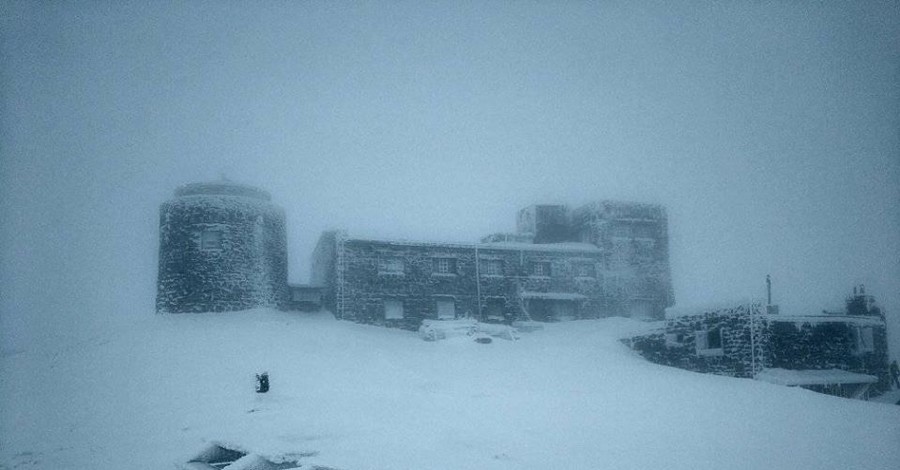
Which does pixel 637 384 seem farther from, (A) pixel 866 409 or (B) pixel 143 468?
(B) pixel 143 468

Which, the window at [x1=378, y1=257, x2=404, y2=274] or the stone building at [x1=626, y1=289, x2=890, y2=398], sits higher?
the window at [x1=378, y1=257, x2=404, y2=274]

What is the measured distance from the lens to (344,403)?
17.7 metres

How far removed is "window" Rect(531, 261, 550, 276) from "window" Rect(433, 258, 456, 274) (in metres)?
6.00

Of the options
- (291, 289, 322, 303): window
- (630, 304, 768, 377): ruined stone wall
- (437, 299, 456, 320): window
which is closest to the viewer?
(630, 304, 768, 377): ruined stone wall

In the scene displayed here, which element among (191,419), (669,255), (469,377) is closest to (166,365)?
(191,419)

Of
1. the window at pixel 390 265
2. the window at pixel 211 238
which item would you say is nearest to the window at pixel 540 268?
the window at pixel 390 265

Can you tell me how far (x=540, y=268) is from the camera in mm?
41406

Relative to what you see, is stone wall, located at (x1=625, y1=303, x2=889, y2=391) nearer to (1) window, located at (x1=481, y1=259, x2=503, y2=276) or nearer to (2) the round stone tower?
(1) window, located at (x1=481, y1=259, x2=503, y2=276)

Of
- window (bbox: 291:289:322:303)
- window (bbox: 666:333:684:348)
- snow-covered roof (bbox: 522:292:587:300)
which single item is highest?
window (bbox: 291:289:322:303)

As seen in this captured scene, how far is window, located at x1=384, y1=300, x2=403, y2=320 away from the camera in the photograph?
37.8m

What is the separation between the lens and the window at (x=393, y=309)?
3781 cm

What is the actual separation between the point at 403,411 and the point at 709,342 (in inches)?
637

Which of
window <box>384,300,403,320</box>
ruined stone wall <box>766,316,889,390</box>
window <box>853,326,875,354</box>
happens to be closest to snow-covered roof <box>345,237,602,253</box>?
window <box>384,300,403,320</box>

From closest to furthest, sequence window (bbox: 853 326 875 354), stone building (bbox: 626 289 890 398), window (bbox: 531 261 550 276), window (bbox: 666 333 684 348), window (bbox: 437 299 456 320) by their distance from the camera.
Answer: stone building (bbox: 626 289 890 398) < window (bbox: 666 333 684 348) < window (bbox: 853 326 875 354) < window (bbox: 437 299 456 320) < window (bbox: 531 261 550 276)
